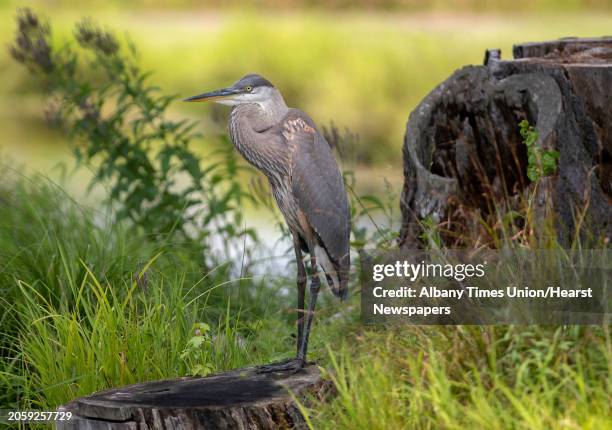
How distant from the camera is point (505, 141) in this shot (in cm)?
475

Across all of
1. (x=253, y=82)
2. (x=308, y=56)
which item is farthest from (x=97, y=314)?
(x=308, y=56)

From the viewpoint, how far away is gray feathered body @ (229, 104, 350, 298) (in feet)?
13.2

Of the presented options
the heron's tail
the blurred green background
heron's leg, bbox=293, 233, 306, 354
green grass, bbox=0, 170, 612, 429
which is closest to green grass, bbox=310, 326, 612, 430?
green grass, bbox=0, 170, 612, 429

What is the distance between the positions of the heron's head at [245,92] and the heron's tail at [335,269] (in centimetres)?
64

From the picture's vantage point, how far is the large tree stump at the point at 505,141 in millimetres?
4461

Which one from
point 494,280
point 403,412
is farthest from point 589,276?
point 403,412

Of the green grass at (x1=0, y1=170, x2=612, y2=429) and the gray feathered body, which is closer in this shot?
the green grass at (x1=0, y1=170, x2=612, y2=429)

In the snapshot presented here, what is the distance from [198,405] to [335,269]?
0.93 meters

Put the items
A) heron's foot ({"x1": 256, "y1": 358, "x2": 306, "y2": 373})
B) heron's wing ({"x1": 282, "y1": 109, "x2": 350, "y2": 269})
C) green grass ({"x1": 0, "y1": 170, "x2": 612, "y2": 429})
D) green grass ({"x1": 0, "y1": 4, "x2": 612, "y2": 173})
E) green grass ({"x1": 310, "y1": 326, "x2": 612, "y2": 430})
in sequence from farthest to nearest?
1. green grass ({"x1": 0, "y1": 4, "x2": 612, "y2": 173})
2. heron's wing ({"x1": 282, "y1": 109, "x2": 350, "y2": 269})
3. heron's foot ({"x1": 256, "y1": 358, "x2": 306, "y2": 373})
4. green grass ({"x1": 0, "y1": 170, "x2": 612, "y2": 429})
5. green grass ({"x1": 310, "y1": 326, "x2": 612, "y2": 430})

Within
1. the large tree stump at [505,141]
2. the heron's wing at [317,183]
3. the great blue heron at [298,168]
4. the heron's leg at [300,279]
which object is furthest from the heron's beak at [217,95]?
the large tree stump at [505,141]

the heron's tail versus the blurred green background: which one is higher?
the blurred green background

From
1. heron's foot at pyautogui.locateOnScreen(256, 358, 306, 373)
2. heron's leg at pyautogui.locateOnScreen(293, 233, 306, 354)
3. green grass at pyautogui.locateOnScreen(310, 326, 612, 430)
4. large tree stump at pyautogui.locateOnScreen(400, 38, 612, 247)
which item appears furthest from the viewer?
large tree stump at pyautogui.locateOnScreen(400, 38, 612, 247)

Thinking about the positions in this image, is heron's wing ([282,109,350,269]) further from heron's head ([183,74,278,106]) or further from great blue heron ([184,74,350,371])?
heron's head ([183,74,278,106])

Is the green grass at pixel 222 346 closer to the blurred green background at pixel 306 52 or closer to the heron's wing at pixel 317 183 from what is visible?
the heron's wing at pixel 317 183
